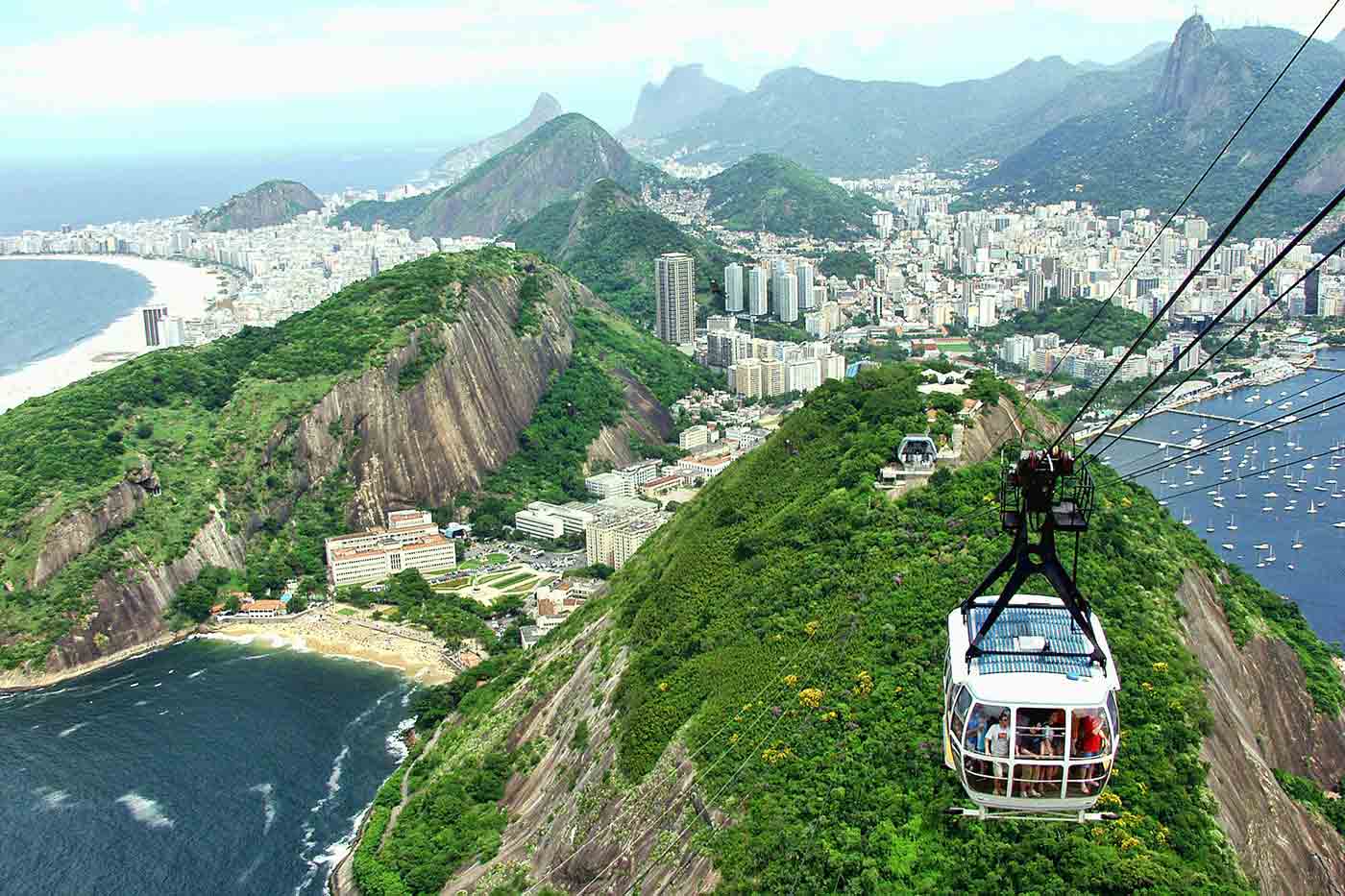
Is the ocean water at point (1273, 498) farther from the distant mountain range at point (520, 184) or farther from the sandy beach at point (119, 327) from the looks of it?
the distant mountain range at point (520, 184)

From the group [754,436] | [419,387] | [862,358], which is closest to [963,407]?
[419,387]

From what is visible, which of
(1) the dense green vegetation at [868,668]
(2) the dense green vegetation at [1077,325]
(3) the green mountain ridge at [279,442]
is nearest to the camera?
(1) the dense green vegetation at [868,668]

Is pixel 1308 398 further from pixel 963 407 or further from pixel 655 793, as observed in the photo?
pixel 655 793

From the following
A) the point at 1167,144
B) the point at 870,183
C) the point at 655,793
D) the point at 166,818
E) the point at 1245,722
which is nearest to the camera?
the point at 655,793

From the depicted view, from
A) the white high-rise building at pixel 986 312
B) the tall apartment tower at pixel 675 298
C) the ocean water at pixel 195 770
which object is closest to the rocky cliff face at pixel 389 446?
the ocean water at pixel 195 770

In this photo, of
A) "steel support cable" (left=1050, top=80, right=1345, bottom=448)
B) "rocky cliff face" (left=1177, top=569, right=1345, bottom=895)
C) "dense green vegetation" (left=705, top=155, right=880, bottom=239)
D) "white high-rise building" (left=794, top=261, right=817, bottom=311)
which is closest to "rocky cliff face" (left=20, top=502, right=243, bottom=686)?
"rocky cliff face" (left=1177, top=569, right=1345, bottom=895)

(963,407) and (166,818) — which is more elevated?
(963,407)

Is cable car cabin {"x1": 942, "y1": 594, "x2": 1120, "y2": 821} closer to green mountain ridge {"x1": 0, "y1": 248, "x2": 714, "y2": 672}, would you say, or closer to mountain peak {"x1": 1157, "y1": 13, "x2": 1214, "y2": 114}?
green mountain ridge {"x1": 0, "y1": 248, "x2": 714, "y2": 672}
